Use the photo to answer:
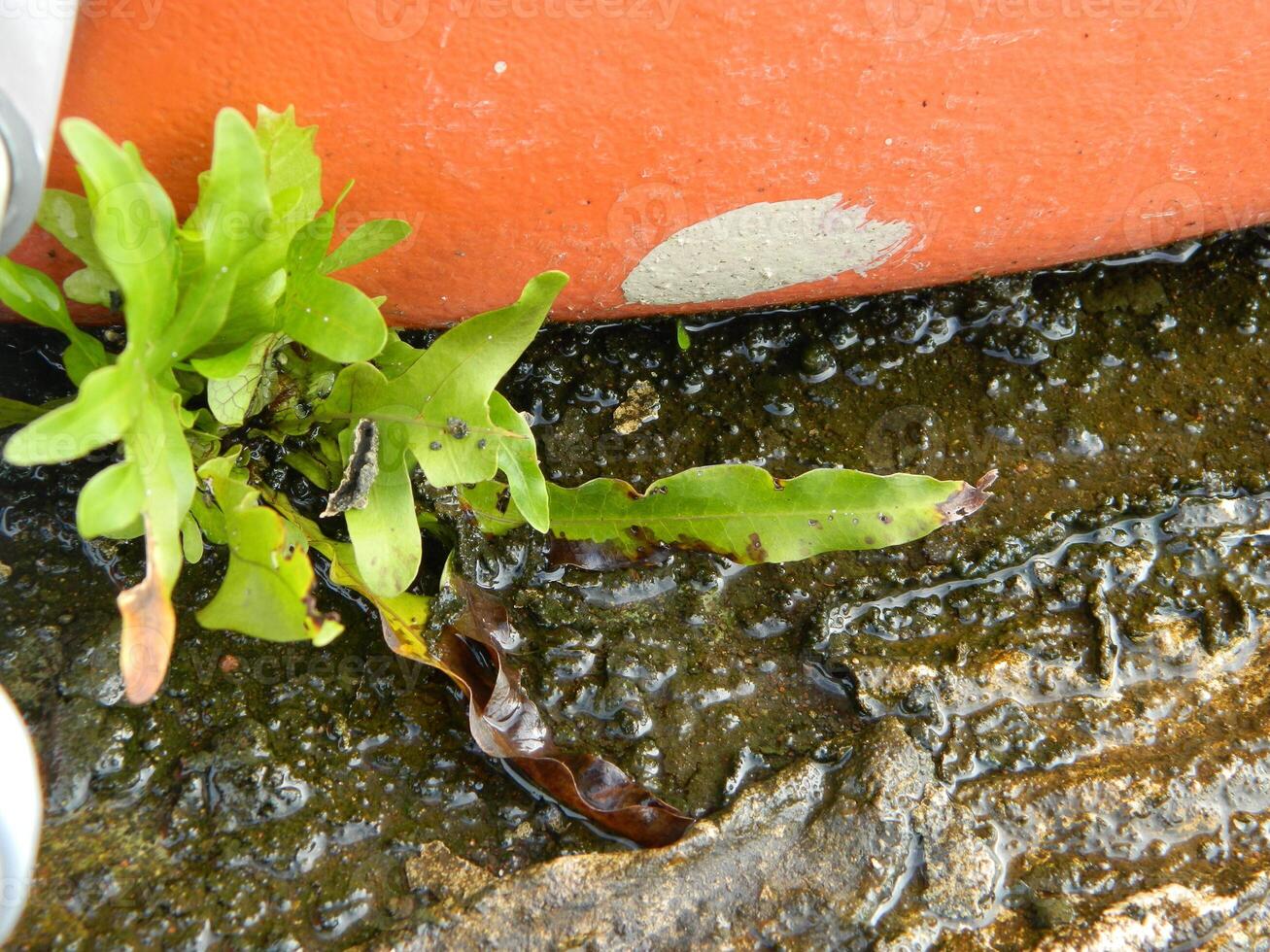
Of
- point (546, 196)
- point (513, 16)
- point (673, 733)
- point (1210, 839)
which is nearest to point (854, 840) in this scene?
point (673, 733)

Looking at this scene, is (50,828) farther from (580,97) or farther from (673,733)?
(580,97)

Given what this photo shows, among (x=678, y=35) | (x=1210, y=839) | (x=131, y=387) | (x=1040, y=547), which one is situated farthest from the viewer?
(x=1040, y=547)

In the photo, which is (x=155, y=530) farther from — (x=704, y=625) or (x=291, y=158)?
(x=704, y=625)

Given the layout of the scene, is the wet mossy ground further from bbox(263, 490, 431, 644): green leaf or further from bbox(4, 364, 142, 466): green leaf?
bbox(4, 364, 142, 466): green leaf
